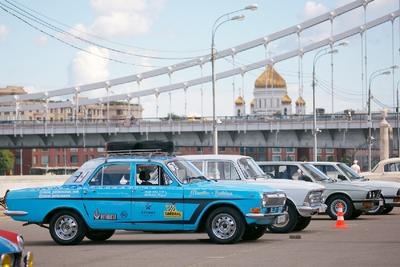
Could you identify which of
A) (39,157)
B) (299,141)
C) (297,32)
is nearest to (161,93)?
(297,32)

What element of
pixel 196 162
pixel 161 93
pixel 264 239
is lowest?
pixel 264 239

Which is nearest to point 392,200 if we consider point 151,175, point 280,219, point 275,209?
point 280,219

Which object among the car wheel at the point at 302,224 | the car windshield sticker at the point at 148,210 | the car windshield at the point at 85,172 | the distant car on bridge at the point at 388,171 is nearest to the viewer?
the car windshield sticker at the point at 148,210

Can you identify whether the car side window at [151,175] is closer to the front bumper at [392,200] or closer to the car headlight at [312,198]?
the car headlight at [312,198]

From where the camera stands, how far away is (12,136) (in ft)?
311

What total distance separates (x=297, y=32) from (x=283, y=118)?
42.8 ft

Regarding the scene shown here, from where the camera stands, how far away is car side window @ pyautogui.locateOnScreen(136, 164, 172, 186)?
18734 mm

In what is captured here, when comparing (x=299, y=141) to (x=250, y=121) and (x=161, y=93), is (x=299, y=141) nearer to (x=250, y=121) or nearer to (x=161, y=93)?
(x=250, y=121)

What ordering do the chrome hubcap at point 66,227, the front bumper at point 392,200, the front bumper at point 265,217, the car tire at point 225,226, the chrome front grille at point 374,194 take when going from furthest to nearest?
the front bumper at point 392,200
the chrome front grille at point 374,194
the chrome hubcap at point 66,227
the car tire at point 225,226
the front bumper at point 265,217

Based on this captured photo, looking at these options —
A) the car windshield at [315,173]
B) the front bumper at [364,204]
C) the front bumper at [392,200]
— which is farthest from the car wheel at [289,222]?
the front bumper at [392,200]

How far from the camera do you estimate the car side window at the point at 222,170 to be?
21.3m

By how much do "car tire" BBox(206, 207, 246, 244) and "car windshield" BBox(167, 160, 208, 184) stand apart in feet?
2.83

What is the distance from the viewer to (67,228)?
62.0 ft

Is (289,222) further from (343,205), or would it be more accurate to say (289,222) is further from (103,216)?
(343,205)
